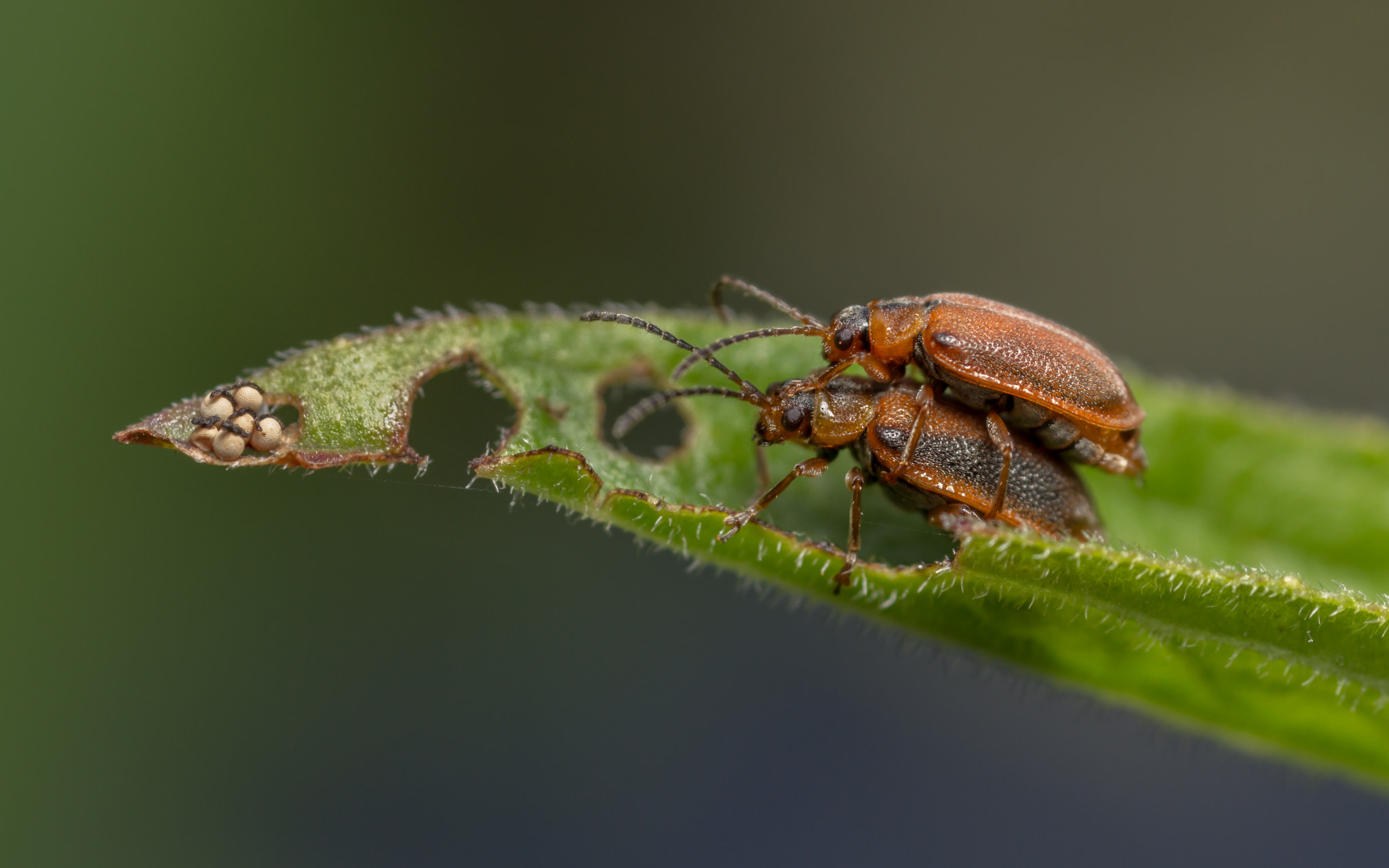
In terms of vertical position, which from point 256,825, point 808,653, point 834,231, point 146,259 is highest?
point 834,231

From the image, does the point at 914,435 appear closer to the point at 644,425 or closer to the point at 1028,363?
the point at 1028,363

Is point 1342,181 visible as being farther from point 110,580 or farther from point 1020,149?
point 110,580

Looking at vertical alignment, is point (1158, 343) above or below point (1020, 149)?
below

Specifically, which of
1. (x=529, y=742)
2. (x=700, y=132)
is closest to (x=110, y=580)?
(x=529, y=742)

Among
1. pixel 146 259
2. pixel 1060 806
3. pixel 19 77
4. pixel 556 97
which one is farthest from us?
pixel 556 97

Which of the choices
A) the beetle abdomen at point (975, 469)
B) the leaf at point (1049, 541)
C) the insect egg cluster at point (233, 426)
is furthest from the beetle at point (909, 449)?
the insect egg cluster at point (233, 426)

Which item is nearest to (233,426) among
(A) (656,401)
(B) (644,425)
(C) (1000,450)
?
(A) (656,401)

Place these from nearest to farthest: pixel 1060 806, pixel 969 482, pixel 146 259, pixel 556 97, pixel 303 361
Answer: pixel 303 361 < pixel 969 482 < pixel 146 259 < pixel 1060 806 < pixel 556 97
